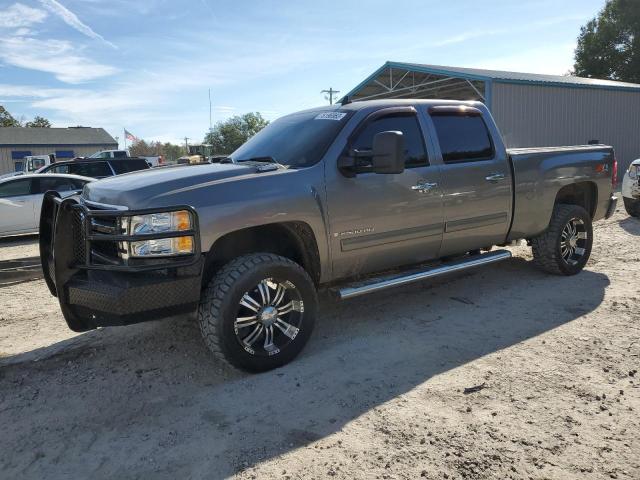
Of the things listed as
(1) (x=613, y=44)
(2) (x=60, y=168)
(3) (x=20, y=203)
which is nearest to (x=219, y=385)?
(3) (x=20, y=203)

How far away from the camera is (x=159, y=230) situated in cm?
338

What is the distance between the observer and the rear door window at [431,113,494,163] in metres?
4.96

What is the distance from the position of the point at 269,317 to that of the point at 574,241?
4290mm

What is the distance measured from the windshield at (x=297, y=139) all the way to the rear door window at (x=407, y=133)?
0.26 m

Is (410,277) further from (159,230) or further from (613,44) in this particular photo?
(613,44)

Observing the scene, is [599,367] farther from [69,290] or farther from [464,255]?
[69,290]

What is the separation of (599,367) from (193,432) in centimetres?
290

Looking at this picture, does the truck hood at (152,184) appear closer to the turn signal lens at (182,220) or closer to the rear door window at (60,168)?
the turn signal lens at (182,220)

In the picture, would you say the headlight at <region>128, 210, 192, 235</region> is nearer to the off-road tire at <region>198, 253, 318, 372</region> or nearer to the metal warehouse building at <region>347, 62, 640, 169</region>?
the off-road tire at <region>198, 253, 318, 372</region>

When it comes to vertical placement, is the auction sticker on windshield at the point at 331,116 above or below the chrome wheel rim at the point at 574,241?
above

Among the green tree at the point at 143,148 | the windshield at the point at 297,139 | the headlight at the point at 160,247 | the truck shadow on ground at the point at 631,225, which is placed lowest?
the truck shadow on ground at the point at 631,225

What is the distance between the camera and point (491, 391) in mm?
3412

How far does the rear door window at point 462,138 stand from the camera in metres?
4.96

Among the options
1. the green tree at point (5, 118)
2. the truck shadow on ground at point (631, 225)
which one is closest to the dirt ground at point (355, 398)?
the truck shadow on ground at point (631, 225)
